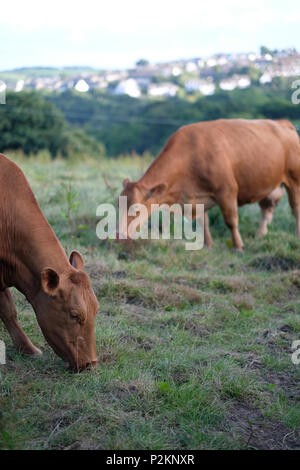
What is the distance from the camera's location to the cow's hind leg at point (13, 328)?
4.23m

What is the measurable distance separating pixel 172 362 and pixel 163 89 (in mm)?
39566

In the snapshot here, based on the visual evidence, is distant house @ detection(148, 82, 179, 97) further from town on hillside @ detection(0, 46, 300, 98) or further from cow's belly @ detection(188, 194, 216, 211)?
cow's belly @ detection(188, 194, 216, 211)

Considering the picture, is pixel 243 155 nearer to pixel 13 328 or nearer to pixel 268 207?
pixel 268 207

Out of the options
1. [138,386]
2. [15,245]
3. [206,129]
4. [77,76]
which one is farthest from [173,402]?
[77,76]

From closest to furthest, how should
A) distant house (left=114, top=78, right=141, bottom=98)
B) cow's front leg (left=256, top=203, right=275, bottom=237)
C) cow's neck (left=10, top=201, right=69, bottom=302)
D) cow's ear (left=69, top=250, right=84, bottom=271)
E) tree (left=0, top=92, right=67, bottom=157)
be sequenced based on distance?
cow's neck (left=10, top=201, right=69, bottom=302)
cow's ear (left=69, top=250, right=84, bottom=271)
cow's front leg (left=256, top=203, right=275, bottom=237)
tree (left=0, top=92, right=67, bottom=157)
distant house (left=114, top=78, right=141, bottom=98)

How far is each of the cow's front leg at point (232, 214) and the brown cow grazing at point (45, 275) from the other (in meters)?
3.89

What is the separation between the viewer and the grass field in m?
3.20

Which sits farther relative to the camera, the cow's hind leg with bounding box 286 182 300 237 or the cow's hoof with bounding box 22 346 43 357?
the cow's hind leg with bounding box 286 182 300 237

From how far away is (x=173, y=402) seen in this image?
3541 mm

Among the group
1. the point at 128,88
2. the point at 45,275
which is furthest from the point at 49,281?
the point at 128,88

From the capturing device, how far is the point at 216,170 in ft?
24.7

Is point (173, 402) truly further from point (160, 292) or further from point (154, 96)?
point (154, 96)

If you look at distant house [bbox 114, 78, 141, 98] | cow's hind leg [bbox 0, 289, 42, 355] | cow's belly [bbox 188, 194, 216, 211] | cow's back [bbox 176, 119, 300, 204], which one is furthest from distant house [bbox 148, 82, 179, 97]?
cow's hind leg [bbox 0, 289, 42, 355]

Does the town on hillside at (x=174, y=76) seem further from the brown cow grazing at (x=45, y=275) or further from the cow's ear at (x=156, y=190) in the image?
the brown cow grazing at (x=45, y=275)
